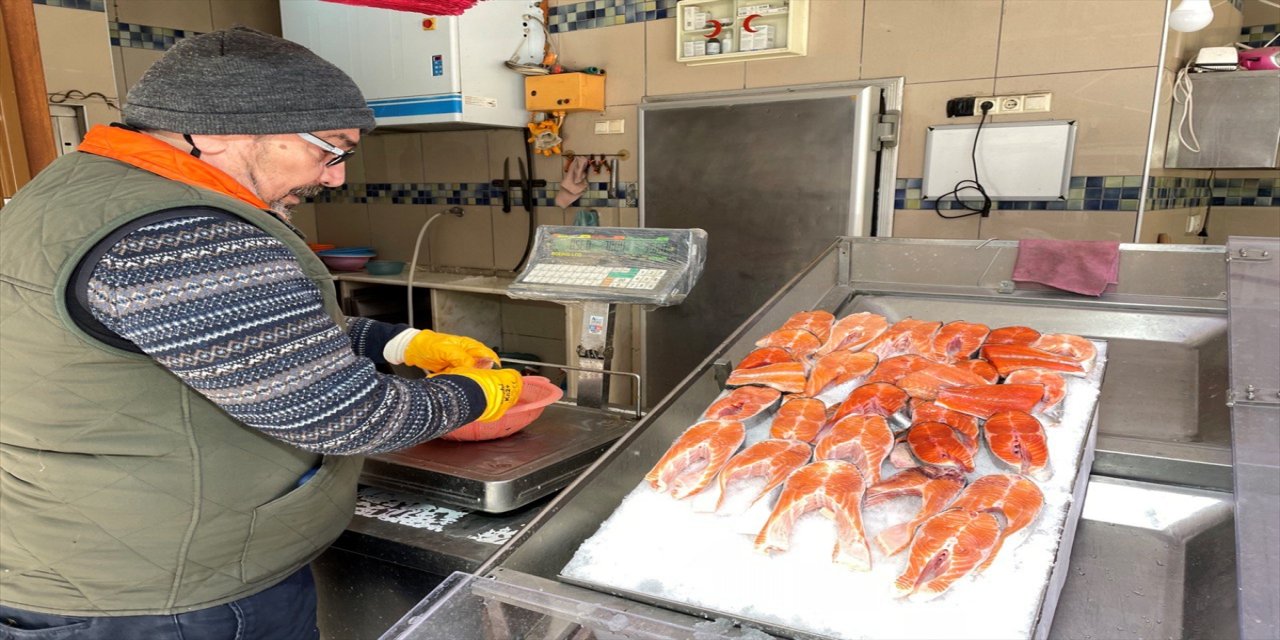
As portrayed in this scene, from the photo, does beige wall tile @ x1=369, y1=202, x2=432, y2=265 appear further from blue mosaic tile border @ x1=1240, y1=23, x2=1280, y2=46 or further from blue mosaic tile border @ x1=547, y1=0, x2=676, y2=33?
blue mosaic tile border @ x1=1240, y1=23, x2=1280, y2=46

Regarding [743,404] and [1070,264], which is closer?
[743,404]

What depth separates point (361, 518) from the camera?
1.53 meters

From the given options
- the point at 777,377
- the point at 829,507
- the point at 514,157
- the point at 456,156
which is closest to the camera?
the point at 829,507

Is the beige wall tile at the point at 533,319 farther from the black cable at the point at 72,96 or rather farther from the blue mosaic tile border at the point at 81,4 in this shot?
the blue mosaic tile border at the point at 81,4

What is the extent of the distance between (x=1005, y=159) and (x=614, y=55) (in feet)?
6.89

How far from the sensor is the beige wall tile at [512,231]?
4488 mm

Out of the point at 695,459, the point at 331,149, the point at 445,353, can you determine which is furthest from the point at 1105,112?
the point at 331,149

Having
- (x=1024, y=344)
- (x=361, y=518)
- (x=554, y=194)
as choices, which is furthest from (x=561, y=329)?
(x=1024, y=344)

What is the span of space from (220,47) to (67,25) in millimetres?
2728

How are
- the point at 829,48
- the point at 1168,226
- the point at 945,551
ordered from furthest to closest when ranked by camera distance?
the point at 829,48 < the point at 1168,226 < the point at 945,551

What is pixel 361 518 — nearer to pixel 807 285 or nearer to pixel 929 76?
pixel 807 285

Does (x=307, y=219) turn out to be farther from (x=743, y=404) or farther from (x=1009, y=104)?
(x=743, y=404)

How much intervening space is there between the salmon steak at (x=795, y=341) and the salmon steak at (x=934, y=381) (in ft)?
0.69

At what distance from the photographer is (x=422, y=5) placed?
1925mm
